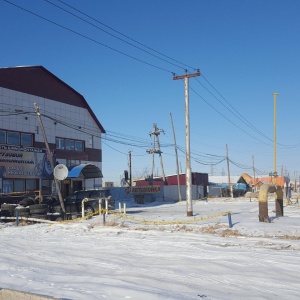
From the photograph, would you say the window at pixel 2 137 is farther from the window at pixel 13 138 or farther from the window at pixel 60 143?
the window at pixel 60 143

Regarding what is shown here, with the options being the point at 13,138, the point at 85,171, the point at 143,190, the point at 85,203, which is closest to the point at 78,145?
the point at 85,171

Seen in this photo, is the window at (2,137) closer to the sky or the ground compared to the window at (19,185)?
closer to the sky

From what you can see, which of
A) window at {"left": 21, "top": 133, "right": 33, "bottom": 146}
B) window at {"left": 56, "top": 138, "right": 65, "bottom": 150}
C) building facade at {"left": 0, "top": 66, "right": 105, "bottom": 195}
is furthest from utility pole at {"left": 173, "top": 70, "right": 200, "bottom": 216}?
window at {"left": 56, "top": 138, "right": 65, "bottom": 150}

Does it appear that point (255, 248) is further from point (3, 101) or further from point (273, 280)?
point (3, 101)

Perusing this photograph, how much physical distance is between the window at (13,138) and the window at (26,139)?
1.52ft

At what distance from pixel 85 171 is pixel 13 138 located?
20.0 feet

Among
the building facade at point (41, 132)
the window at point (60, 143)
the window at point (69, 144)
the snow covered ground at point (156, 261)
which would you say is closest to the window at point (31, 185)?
the building facade at point (41, 132)

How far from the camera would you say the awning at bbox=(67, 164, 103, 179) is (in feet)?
104

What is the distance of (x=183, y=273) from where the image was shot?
28.3 feet

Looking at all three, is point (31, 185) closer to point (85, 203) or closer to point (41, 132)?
point (41, 132)

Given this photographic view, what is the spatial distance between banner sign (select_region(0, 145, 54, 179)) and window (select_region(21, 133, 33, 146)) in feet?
6.33

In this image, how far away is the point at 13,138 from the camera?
110 ft

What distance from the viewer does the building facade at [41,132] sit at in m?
32.2

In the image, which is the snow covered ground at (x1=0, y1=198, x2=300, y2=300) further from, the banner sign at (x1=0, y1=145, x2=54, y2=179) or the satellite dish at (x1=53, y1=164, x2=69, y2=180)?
the banner sign at (x1=0, y1=145, x2=54, y2=179)
